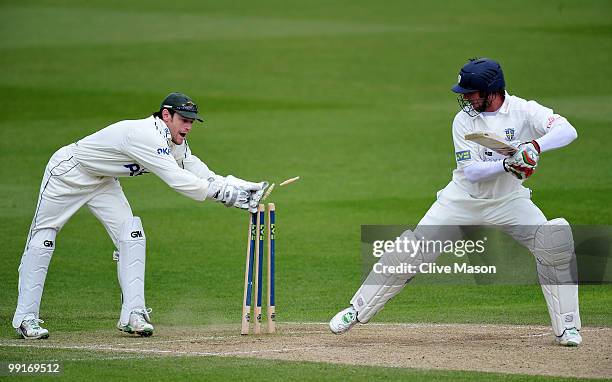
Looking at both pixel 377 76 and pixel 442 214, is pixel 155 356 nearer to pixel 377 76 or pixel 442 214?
pixel 442 214

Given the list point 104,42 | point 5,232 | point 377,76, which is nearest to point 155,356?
point 5,232

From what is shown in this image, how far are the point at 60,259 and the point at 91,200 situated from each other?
3982 millimetres

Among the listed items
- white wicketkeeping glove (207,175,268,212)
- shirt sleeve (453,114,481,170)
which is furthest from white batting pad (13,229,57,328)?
shirt sleeve (453,114,481,170)

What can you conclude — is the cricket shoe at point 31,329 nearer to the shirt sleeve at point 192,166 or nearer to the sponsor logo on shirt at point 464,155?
the shirt sleeve at point 192,166

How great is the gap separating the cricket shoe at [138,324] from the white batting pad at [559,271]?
300cm

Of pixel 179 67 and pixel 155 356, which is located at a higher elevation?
pixel 179 67

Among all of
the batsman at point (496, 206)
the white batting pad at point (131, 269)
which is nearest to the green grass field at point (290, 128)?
the white batting pad at point (131, 269)

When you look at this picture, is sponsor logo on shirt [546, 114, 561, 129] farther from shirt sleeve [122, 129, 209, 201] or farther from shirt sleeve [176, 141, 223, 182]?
shirt sleeve [176, 141, 223, 182]

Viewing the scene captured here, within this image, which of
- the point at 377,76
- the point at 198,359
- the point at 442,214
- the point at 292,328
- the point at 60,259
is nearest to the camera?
the point at 198,359

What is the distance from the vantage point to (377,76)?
26.1 meters

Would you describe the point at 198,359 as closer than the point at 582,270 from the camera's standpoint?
Yes

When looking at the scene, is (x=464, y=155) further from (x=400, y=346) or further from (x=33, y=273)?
(x=33, y=273)

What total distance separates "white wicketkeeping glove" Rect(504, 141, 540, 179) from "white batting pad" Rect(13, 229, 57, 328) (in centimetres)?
→ 358

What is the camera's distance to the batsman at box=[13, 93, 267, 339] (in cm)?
908
